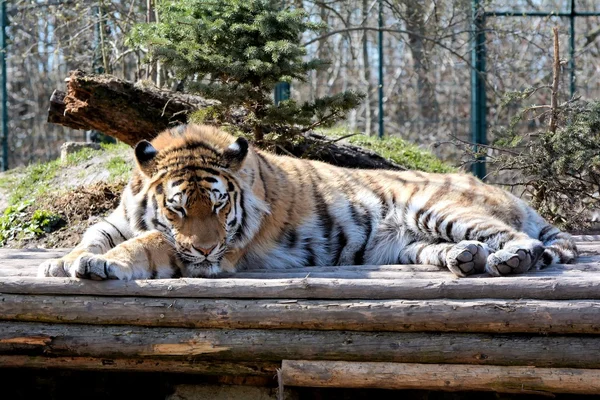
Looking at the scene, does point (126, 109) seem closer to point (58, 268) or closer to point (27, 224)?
point (27, 224)

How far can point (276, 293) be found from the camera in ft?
11.4

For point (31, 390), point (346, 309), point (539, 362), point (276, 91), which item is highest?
point (276, 91)

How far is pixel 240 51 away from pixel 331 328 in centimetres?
272

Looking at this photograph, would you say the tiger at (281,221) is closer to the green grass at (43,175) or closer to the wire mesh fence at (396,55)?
the green grass at (43,175)

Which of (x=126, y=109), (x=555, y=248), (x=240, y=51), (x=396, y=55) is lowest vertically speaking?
(x=555, y=248)

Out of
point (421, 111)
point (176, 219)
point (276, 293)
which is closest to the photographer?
point (276, 293)

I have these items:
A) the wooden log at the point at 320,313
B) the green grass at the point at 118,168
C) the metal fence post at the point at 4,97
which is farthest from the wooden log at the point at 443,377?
the metal fence post at the point at 4,97

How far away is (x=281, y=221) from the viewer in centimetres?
432

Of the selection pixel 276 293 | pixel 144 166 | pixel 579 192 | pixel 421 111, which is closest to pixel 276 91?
pixel 421 111

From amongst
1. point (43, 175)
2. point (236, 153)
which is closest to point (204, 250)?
point (236, 153)

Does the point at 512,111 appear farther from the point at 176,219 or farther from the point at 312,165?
the point at 176,219

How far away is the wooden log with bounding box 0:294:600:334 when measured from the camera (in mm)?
3246

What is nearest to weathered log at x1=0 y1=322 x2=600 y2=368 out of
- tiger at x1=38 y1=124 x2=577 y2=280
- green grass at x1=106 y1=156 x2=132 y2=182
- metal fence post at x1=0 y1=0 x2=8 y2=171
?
tiger at x1=38 y1=124 x2=577 y2=280

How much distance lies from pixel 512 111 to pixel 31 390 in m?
8.61
